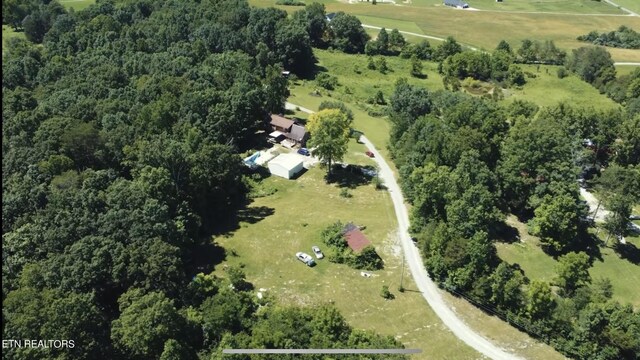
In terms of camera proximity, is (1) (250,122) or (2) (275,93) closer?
(1) (250,122)

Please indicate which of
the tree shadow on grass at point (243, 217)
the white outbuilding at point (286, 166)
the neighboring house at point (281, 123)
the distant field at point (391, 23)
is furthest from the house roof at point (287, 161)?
the distant field at point (391, 23)

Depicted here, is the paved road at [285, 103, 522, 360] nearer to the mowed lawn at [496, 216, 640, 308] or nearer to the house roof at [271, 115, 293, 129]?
the mowed lawn at [496, 216, 640, 308]

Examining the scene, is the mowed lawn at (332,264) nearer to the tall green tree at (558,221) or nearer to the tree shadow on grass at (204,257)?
the tree shadow on grass at (204,257)

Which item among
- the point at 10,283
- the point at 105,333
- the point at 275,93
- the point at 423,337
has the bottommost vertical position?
the point at 423,337

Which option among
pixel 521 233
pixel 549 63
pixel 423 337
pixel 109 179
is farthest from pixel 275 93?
pixel 549 63

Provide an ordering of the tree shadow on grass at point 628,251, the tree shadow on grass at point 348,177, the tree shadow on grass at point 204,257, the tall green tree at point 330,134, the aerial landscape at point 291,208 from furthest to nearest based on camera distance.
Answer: the tree shadow on grass at point 348,177
the tall green tree at point 330,134
the tree shadow on grass at point 628,251
the tree shadow on grass at point 204,257
the aerial landscape at point 291,208

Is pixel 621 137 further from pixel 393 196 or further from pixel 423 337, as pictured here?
pixel 423 337
